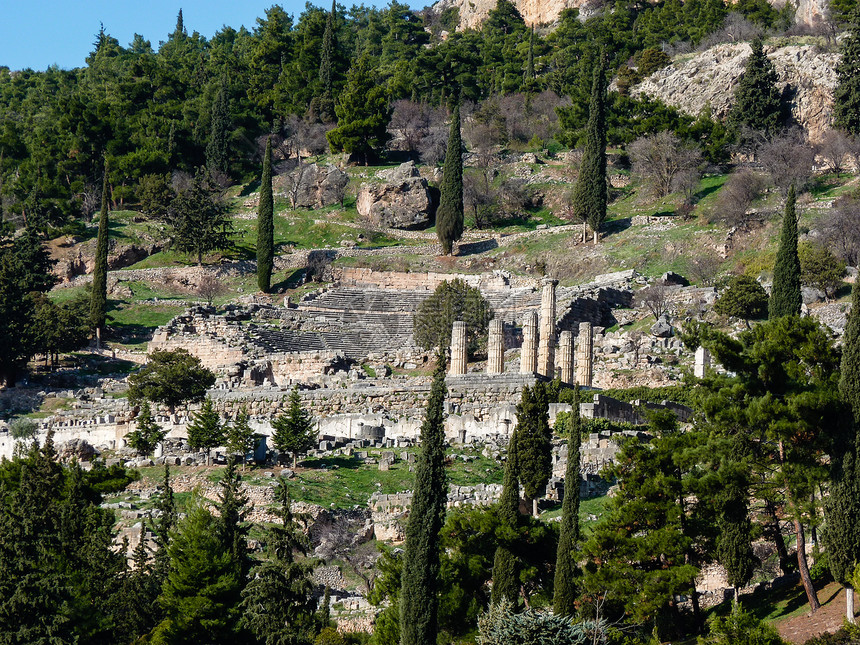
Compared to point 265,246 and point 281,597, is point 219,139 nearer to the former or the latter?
point 265,246

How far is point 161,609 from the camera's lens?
28.8 metres

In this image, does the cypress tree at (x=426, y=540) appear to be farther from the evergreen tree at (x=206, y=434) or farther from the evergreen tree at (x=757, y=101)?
the evergreen tree at (x=757, y=101)

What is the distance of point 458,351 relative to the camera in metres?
50.2

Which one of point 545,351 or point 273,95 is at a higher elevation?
point 273,95

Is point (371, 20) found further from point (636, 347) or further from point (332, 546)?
point (332, 546)

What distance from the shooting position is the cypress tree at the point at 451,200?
70.5 m

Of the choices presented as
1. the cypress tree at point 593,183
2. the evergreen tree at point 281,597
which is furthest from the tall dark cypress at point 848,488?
the cypress tree at point 593,183

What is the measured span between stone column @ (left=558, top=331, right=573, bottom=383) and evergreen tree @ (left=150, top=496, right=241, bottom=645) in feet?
68.8

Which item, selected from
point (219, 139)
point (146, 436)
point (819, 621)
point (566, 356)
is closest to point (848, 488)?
point (819, 621)

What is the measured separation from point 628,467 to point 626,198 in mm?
50528

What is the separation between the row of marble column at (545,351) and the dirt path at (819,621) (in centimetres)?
2339

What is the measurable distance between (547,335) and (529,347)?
139 cm

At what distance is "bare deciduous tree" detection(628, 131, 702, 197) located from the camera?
2876 inches

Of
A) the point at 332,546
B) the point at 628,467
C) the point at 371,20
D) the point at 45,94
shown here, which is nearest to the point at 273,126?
the point at 45,94
